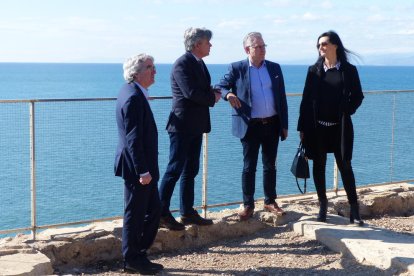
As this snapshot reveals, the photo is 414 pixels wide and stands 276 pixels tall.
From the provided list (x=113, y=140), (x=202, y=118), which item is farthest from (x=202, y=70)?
(x=113, y=140)

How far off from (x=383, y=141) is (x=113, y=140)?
25.0 feet

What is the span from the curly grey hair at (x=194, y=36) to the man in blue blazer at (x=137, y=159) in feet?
2.46

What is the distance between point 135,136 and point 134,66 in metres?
0.57

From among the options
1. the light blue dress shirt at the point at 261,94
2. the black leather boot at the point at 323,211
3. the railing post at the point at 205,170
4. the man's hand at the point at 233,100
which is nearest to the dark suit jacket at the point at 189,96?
the man's hand at the point at 233,100

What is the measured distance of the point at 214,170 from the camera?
1012cm

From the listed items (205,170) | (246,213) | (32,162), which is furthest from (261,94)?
(32,162)

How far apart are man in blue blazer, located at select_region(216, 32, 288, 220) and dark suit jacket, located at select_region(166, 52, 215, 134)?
446 mm

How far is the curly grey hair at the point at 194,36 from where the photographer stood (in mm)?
6254

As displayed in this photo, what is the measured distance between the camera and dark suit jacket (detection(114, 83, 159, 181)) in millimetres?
5402

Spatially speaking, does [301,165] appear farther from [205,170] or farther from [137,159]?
[137,159]

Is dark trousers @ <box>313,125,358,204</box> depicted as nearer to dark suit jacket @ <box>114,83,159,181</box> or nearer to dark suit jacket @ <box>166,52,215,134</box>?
dark suit jacket @ <box>166,52,215,134</box>

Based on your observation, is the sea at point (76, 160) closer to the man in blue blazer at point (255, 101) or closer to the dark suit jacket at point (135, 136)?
the man in blue blazer at point (255, 101)

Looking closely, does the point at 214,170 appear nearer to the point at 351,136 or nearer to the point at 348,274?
the point at 351,136

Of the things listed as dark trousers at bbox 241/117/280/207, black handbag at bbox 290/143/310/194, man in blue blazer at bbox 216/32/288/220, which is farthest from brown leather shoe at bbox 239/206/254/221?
black handbag at bbox 290/143/310/194
